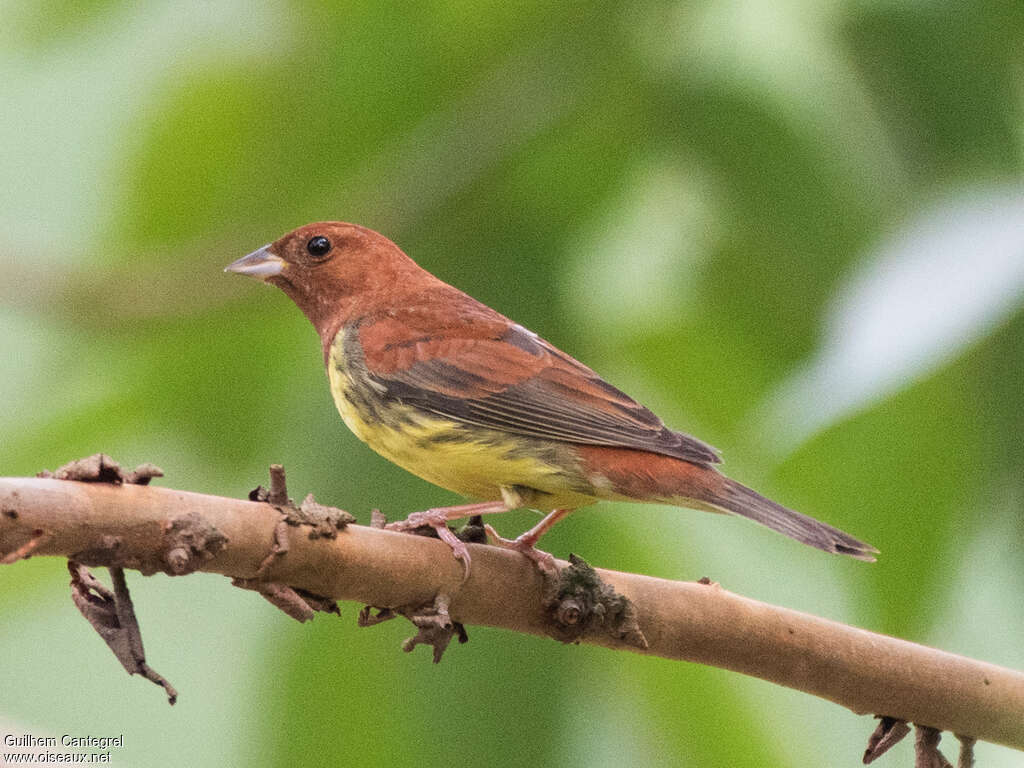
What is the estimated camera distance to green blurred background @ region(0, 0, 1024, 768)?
235 centimetres

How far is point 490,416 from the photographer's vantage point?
256 cm

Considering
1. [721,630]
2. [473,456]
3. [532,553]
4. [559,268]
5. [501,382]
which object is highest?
[559,268]

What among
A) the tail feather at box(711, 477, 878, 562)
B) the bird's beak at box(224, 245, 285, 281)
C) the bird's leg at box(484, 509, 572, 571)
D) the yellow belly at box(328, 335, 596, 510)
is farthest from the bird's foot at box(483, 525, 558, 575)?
the bird's beak at box(224, 245, 285, 281)

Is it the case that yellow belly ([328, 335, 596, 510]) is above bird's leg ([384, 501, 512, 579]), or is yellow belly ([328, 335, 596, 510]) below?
above

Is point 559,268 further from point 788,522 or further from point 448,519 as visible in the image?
point 788,522

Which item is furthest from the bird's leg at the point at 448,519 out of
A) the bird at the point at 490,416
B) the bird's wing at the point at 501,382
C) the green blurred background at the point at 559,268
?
the green blurred background at the point at 559,268

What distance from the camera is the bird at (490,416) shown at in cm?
239

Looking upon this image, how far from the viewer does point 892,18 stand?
2496 mm

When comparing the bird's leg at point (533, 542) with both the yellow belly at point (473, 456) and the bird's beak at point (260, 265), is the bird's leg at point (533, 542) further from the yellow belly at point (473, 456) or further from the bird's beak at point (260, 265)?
the bird's beak at point (260, 265)

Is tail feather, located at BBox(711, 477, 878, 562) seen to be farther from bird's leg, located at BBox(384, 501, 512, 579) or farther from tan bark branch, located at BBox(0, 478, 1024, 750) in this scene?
bird's leg, located at BBox(384, 501, 512, 579)

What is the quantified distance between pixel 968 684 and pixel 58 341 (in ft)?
6.76

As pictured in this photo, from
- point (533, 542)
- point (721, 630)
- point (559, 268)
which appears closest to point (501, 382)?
point (559, 268)

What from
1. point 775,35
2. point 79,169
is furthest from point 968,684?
point 79,169

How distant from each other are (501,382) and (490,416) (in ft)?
0.31
